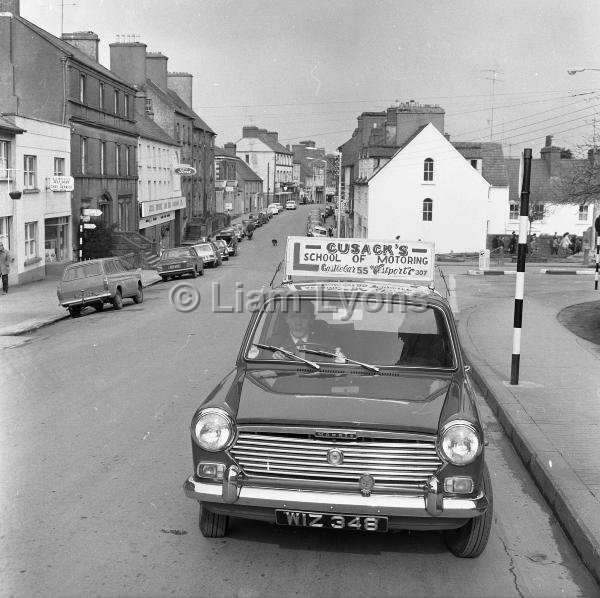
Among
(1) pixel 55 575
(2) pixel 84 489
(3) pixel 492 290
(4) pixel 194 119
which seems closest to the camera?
(1) pixel 55 575

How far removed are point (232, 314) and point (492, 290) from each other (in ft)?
40.6

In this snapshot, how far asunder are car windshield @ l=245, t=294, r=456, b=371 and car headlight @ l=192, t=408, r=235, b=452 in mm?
1056

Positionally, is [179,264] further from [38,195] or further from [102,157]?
[102,157]

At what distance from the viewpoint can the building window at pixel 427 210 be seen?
2258 inches

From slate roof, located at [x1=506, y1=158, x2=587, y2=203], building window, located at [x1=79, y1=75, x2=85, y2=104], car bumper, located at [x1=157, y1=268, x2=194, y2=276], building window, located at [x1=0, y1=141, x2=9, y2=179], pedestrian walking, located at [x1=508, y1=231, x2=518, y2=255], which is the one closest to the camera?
building window, located at [x1=0, y1=141, x2=9, y2=179]

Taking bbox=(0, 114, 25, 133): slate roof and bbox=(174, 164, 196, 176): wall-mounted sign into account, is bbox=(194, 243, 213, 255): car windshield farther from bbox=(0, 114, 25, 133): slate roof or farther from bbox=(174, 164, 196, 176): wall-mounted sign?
bbox=(174, 164, 196, 176): wall-mounted sign

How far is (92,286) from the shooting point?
905 inches

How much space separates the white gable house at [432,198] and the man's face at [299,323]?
50.8m

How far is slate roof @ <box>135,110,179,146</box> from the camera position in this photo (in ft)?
183

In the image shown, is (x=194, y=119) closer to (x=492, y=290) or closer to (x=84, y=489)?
(x=492, y=290)

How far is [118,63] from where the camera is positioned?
61844 mm

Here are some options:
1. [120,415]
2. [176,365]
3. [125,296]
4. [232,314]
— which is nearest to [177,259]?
[125,296]

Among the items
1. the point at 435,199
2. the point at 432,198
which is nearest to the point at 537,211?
the point at 435,199

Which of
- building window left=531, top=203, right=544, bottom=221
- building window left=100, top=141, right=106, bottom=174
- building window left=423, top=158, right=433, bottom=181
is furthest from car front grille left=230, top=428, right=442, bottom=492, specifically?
building window left=531, top=203, right=544, bottom=221
